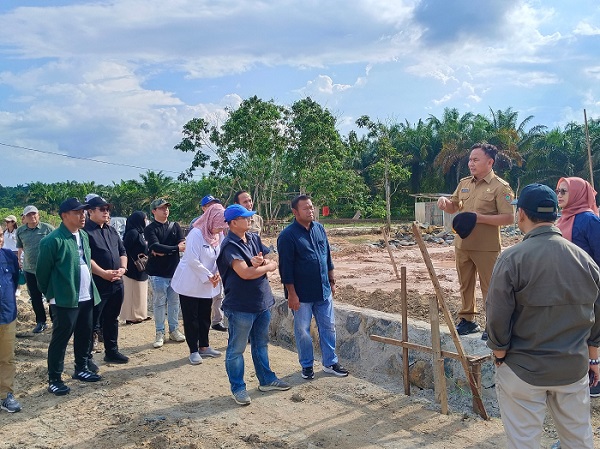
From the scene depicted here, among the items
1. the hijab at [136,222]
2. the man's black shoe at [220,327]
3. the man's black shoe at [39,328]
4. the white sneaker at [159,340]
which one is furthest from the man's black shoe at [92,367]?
the man's black shoe at [39,328]

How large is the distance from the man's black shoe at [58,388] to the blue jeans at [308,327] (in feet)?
7.20

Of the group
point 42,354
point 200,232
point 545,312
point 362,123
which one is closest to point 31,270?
point 42,354

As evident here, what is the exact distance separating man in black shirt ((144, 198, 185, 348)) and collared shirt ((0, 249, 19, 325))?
72.1 inches

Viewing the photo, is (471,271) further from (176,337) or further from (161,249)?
(176,337)

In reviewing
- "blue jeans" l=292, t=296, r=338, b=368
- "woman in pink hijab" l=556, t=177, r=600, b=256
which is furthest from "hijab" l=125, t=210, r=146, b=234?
"woman in pink hijab" l=556, t=177, r=600, b=256

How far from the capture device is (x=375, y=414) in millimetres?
4602

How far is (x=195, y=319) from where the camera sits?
20.4 ft

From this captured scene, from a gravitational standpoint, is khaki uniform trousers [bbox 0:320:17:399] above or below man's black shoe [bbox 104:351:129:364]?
above

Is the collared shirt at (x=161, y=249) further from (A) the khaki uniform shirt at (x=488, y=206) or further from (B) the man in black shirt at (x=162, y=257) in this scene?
(A) the khaki uniform shirt at (x=488, y=206)

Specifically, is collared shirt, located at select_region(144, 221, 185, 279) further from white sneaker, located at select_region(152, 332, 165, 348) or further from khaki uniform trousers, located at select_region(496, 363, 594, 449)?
khaki uniform trousers, located at select_region(496, 363, 594, 449)

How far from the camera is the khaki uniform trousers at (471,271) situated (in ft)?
16.0

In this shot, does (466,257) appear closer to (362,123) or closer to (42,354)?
(42,354)

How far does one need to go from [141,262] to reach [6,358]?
Answer: 243cm

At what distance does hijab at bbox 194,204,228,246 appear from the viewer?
237 inches
